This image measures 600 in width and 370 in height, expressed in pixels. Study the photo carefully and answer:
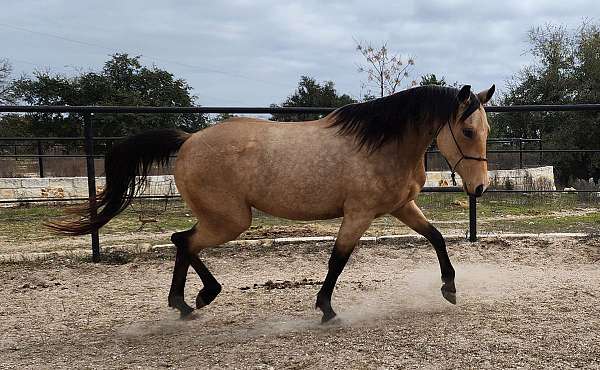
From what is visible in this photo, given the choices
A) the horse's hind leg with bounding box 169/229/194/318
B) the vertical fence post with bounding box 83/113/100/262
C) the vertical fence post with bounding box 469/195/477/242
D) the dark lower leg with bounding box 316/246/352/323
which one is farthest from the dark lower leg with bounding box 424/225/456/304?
the vertical fence post with bounding box 83/113/100/262

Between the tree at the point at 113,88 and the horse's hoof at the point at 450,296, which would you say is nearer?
the horse's hoof at the point at 450,296

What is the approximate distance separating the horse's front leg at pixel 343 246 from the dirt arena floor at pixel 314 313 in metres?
0.13

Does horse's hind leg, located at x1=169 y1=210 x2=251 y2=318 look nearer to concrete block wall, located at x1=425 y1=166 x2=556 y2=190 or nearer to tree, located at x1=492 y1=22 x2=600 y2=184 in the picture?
concrete block wall, located at x1=425 y1=166 x2=556 y2=190

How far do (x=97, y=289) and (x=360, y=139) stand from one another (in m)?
2.56

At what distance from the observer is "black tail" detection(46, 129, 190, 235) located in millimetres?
3555

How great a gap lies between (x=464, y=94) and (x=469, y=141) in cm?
28

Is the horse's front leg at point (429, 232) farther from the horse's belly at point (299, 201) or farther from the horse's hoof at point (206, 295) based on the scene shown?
the horse's hoof at point (206, 295)

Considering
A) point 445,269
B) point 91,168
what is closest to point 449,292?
point 445,269

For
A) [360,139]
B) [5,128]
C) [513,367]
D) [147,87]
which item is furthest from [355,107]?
[147,87]

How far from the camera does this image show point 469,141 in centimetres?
301

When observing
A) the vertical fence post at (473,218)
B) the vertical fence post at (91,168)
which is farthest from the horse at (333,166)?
the vertical fence post at (473,218)

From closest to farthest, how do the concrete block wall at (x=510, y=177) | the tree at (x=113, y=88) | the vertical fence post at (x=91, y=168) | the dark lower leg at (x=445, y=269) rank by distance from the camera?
1. the dark lower leg at (x=445, y=269)
2. the vertical fence post at (x=91, y=168)
3. the concrete block wall at (x=510, y=177)
4. the tree at (x=113, y=88)

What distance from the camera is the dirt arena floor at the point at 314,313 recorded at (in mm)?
2611

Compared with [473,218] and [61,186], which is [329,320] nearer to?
[473,218]
